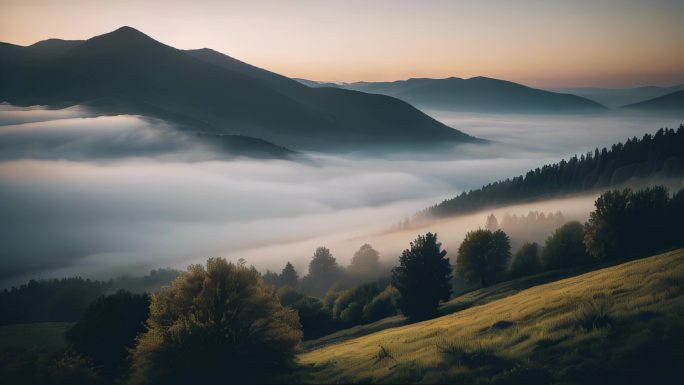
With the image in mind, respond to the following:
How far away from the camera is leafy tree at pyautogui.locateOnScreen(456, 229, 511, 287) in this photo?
3484 inches

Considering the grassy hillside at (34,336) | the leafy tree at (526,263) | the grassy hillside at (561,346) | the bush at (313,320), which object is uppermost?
the grassy hillside at (561,346)

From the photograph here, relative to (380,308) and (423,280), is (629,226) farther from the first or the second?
(380,308)

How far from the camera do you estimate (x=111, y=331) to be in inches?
1956

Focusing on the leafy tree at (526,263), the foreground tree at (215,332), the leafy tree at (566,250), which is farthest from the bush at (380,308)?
the foreground tree at (215,332)

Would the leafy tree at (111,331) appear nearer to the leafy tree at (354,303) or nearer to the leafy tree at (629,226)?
the leafy tree at (354,303)

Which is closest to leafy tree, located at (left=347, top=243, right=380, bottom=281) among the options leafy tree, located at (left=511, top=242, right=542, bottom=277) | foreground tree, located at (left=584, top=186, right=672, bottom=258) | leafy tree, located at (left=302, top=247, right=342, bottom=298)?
leafy tree, located at (left=302, top=247, right=342, bottom=298)

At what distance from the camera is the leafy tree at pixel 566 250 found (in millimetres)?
85750

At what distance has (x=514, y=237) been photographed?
16100 centimetres

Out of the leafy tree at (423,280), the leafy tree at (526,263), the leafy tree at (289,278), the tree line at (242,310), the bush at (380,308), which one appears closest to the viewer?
the tree line at (242,310)

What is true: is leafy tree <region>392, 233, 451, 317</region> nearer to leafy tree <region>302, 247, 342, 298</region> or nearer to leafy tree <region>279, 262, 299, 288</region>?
leafy tree <region>302, 247, 342, 298</region>

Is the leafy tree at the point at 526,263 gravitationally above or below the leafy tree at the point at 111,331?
below

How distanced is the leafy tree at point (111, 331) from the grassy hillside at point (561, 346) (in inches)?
970

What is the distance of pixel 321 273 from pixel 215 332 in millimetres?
125871

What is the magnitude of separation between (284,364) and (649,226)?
6179 centimetres
